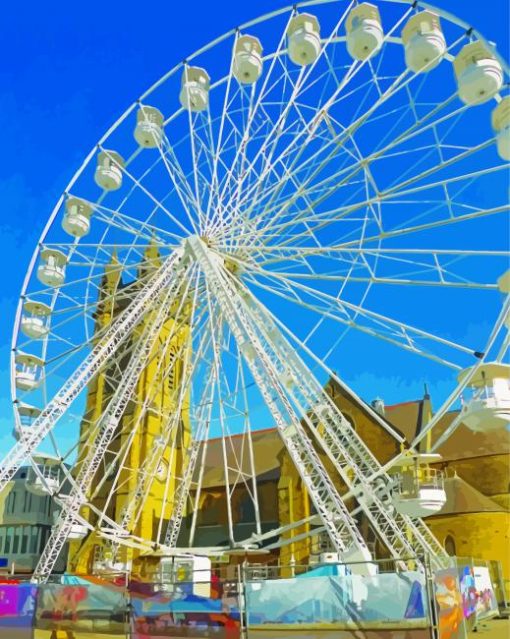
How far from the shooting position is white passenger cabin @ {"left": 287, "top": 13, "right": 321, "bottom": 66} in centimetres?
2122

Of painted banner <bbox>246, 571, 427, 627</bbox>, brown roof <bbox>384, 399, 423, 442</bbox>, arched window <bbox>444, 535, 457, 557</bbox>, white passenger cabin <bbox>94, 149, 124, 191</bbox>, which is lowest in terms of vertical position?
painted banner <bbox>246, 571, 427, 627</bbox>

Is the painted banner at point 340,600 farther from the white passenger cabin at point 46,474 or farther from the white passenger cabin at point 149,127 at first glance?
the white passenger cabin at point 149,127

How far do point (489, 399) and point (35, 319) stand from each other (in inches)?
725

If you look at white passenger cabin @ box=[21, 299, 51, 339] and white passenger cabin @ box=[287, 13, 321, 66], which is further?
white passenger cabin @ box=[21, 299, 51, 339]

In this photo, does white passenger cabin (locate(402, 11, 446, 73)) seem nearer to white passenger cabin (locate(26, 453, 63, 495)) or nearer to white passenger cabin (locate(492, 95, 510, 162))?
white passenger cabin (locate(492, 95, 510, 162))

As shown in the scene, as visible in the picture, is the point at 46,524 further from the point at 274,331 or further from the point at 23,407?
the point at 274,331

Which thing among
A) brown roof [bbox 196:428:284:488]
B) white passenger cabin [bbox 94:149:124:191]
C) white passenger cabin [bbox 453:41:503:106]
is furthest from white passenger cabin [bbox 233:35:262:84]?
brown roof [bbox 196:428:284:488]

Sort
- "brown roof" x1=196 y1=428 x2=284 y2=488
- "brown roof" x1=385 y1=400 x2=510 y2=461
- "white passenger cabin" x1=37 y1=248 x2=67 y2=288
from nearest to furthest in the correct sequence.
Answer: "white passenger cabin" x1=37 y1=248 x2=67 y2=288 < "brown roof" x1=385 y1=400 x2=510 y2=461 < "brown roof" x1=196 y1=428 x2=284 y2=488

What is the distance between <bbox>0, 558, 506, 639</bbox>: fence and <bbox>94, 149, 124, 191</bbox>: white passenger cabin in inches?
670

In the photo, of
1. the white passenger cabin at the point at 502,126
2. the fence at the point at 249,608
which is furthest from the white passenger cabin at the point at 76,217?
the white passenger cabin at the point at 502,126

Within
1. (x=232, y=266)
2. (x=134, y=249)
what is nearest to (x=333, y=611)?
(x=232, y=266)

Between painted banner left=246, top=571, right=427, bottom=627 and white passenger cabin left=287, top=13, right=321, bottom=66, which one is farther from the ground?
white passenger cabin left=287, top=13, right=321, bottom=66

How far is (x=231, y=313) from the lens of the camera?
20453 millimetres

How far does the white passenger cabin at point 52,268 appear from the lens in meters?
25.9
